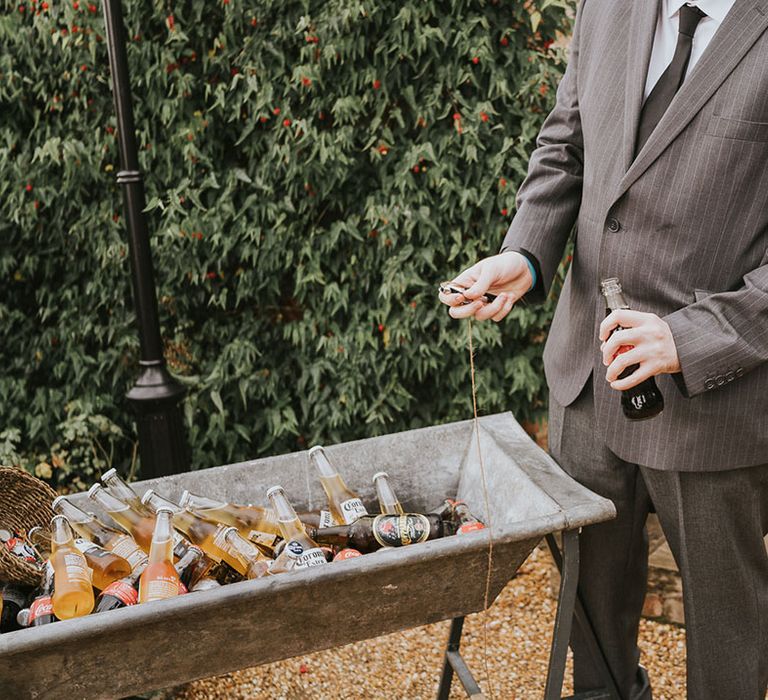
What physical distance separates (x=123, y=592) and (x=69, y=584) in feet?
0.34

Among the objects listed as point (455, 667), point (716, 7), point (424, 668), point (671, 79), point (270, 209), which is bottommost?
point (424, 668)

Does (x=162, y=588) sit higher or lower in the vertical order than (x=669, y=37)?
lower

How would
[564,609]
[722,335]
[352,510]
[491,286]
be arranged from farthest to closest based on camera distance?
[352,510]
[491,286]
[564,609]
[722,335]

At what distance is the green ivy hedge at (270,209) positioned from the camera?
3186 millimetres

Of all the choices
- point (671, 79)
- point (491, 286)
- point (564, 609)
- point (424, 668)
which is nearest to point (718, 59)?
point (671, 79)

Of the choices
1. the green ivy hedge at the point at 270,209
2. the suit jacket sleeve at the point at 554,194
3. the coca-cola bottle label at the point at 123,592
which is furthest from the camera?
the green ivy hedge at the point at 270,209

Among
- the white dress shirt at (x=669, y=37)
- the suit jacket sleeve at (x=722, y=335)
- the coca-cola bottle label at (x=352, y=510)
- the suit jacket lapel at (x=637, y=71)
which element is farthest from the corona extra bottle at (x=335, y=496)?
the white dress shirt at (x=669, y=37)

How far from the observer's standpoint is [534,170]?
1.94 metres

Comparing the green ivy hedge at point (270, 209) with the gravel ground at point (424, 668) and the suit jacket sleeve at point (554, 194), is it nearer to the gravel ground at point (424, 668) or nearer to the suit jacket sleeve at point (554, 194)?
the gravel ground at point (424, 668)

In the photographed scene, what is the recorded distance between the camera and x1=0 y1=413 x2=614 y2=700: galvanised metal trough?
54.1 inches

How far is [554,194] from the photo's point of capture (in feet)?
6.21

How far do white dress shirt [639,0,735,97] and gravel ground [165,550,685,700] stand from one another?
202cm

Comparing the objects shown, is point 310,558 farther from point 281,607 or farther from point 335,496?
point 335,496

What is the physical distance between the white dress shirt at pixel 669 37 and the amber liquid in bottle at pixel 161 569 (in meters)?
1.29
